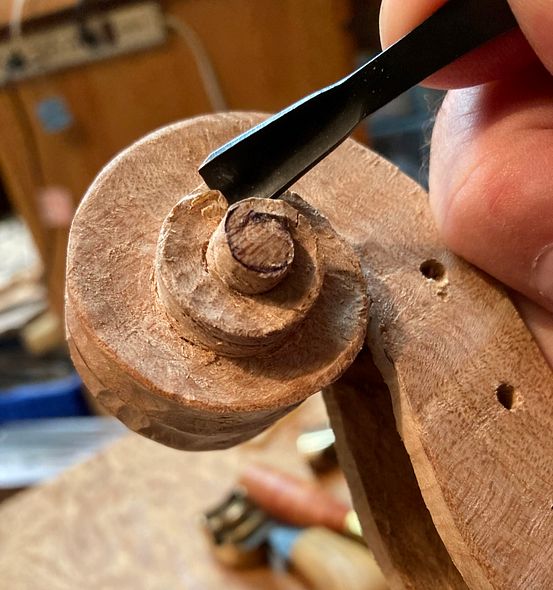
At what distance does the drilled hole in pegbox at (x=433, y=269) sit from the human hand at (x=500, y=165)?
2 cm

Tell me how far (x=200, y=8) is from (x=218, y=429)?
111cm

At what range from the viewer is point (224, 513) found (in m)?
0.92

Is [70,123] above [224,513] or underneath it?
above

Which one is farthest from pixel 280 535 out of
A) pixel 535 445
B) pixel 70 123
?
pixel 70 123

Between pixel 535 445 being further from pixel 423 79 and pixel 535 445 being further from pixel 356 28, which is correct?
pixel 356 28

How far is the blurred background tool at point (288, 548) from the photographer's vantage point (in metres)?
0.77

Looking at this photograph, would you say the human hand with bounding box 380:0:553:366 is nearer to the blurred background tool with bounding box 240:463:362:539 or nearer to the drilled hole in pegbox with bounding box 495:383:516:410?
the drilled hole in pegbox with bounding box 495:383:516:410

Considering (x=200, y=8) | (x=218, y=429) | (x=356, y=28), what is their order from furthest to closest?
(x=356, y=28) → (x=200, y=8) → (x=218, y=429)

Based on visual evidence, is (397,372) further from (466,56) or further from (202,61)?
(202,61)

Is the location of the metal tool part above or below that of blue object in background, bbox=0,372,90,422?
above

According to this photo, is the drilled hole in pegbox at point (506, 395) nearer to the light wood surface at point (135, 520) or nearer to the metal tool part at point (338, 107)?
the metal tool part at point (338, 107)

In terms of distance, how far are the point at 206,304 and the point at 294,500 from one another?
2.00 feet

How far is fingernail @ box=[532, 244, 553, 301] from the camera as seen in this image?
421mm

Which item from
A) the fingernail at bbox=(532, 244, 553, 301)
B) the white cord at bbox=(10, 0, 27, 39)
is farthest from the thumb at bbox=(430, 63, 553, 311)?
the white cord at bbox=(10, 0, 27, 39)
